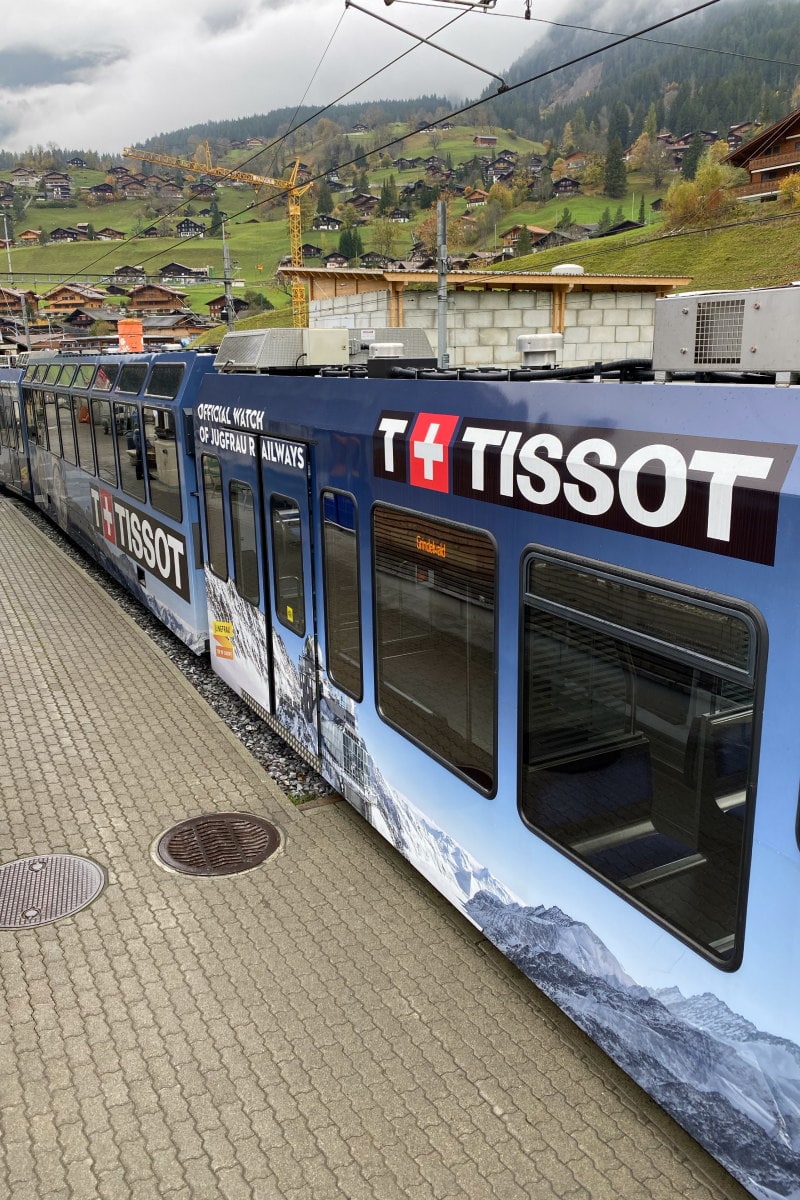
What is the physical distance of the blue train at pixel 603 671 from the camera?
2963 millimetres

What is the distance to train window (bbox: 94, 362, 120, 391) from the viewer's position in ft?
37.2

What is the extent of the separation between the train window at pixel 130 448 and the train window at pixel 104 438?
37 centimetres

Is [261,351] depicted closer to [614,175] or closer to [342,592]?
[342,592]

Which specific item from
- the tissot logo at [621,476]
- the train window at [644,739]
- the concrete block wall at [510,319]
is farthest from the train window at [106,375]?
the train window at [644,739]

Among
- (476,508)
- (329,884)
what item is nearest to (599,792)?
(476,508)

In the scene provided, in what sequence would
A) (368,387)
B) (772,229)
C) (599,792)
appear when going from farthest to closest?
(772,229) < (368,387) < (599,792)

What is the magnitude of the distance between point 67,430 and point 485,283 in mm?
9684

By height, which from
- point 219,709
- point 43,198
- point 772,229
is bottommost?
point 219,709

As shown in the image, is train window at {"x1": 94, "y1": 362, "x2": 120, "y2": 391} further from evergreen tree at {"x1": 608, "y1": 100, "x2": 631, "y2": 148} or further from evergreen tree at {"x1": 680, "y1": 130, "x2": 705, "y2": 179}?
evergreen tree at {"x1": 608, "y1": 100, "x2": 631, "y2": 148}

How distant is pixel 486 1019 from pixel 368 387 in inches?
130

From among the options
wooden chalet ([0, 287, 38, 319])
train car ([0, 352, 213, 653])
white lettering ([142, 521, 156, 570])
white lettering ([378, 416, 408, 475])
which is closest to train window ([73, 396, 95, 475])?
train car ([0, 352, 213, 653])

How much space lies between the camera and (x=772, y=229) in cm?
4966

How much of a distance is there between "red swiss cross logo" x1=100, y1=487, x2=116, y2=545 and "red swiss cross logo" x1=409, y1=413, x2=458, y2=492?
8.26m

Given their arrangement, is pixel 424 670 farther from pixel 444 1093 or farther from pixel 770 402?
pixel 770 402
